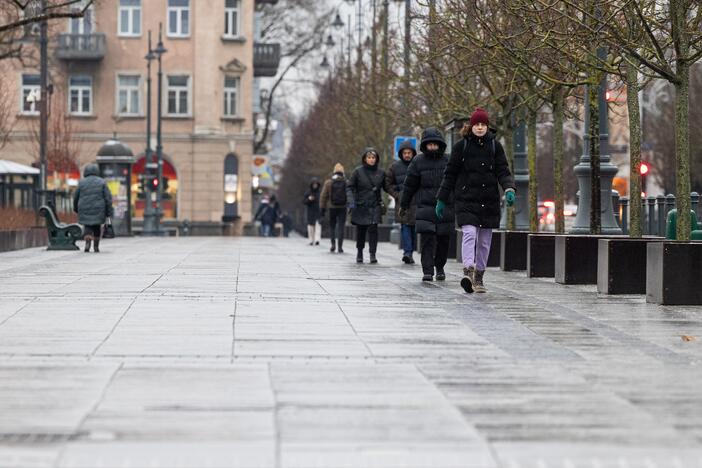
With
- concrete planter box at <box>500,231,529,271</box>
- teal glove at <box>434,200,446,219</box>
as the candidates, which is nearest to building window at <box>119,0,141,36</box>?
concrete planter box at <box>500,231,529,271</box>

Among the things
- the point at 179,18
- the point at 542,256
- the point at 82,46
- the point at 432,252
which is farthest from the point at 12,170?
the point at 432,252

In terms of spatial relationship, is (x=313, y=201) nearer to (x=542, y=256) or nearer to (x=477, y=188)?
(x=542, y=256)

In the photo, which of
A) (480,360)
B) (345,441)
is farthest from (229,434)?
(480,360)

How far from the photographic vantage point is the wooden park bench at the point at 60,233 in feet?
106

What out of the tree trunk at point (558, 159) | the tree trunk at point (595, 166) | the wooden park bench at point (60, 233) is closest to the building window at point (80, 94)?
the wooden park bench at point (60, 233)

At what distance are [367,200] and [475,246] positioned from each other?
859 centimetres

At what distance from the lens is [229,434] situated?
276 inches

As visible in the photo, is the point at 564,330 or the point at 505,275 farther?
the point at 505,275

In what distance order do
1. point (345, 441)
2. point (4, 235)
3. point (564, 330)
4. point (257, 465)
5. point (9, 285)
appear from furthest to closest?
point (4, 235)
point (9, 285)
point (564, 330)
point (345, 441)
point (257, 465)

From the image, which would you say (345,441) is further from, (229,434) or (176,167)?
(176,167)

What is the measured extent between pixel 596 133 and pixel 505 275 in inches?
100

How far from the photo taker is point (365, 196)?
25.8 metres

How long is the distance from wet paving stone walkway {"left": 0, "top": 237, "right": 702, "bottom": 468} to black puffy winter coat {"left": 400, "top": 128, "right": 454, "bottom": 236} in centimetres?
287

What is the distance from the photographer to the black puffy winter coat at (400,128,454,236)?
19.4 metres
